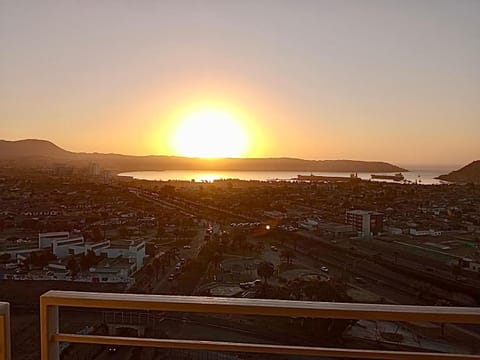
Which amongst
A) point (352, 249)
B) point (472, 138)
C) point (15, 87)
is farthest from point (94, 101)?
point (472, 138)

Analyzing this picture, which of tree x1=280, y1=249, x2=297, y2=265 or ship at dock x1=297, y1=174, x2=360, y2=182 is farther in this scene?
ship at dock x1=297, y1=174, x2=360, y2=182

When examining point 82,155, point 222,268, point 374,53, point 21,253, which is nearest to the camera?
point 222,268

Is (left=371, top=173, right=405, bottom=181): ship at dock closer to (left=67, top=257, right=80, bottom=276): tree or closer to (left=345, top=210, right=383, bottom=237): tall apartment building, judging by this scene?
(left=345, top=210, right=383, bottom=237): tall apartment building

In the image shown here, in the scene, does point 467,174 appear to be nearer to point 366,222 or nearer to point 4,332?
point 366,222

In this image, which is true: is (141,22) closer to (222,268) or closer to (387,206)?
(222,268)

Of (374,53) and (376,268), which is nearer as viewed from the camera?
(376,268)

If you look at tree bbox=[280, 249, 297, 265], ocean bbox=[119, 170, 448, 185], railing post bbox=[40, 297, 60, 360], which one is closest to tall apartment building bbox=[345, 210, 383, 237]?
tree bbox=[280, 249, 297, 265]
